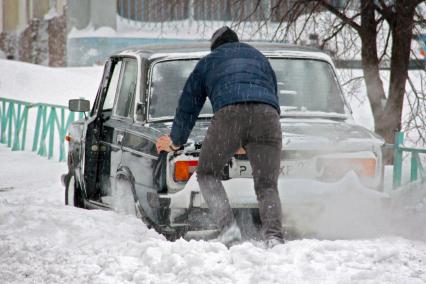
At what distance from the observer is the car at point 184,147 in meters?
6.07

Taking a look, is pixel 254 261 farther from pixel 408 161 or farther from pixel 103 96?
pixel 408 161

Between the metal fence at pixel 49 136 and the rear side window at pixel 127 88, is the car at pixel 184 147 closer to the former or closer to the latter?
the rear side window at pixel 127 88

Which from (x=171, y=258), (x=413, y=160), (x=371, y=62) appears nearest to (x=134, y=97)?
(x=171, y=258)

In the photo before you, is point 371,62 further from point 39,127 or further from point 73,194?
point 39,127

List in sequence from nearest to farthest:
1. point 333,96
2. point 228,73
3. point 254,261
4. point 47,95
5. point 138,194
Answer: point 254,261
point 228,73
point 138,194
point 333,96
point 47,95

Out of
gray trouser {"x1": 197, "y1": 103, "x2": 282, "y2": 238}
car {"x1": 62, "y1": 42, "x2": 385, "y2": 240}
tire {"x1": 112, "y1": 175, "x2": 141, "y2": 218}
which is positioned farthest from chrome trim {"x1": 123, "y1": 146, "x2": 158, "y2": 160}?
gray trouser {"x1": 197, "y1": 103, "x2": 282, "y2": 238}

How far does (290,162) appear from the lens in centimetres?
620

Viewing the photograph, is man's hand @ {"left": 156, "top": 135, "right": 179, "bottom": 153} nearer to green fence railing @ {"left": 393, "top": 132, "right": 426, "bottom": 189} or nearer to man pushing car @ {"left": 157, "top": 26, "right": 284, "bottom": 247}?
man pushing car @ {"left": 157, "top": 26, "right": 284, "bottom": 247}

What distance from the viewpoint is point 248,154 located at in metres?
5.93

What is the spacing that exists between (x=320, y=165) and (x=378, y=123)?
6.69 meters

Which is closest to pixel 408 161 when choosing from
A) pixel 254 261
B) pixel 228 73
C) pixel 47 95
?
pixel 228 73

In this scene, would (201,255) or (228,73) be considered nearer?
(201,255)

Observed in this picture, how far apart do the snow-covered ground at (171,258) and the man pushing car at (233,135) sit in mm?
378

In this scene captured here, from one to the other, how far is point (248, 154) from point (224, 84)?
1.62 feet
